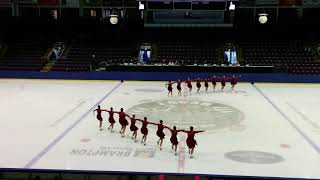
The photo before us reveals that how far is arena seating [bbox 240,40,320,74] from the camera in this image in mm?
23281

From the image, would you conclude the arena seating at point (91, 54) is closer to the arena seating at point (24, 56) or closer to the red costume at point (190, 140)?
the arena seating at point (24, 56)

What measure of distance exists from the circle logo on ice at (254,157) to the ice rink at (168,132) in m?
0.02

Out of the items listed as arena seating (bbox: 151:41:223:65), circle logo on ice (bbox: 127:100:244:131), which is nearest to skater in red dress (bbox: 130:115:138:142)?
circle logo on ice (bbox: 127:100:244:131)

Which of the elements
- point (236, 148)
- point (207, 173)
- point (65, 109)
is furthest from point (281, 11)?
point (207, 173)

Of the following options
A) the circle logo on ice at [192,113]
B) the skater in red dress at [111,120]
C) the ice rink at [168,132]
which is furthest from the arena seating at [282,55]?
the skater in red dress at [111,120]

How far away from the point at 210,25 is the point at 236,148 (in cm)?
2070

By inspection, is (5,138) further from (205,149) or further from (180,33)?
(180,33)

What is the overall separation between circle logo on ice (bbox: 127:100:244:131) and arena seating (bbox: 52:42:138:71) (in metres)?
10.9

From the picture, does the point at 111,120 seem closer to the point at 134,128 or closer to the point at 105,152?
the point at 134,128

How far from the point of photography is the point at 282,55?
2525cm

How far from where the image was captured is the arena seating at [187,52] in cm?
2528

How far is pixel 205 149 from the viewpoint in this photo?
357 inches

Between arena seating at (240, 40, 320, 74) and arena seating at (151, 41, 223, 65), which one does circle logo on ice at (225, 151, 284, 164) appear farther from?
arena seating at (151, 41, 223, 65)

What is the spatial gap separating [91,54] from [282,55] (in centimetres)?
1169
